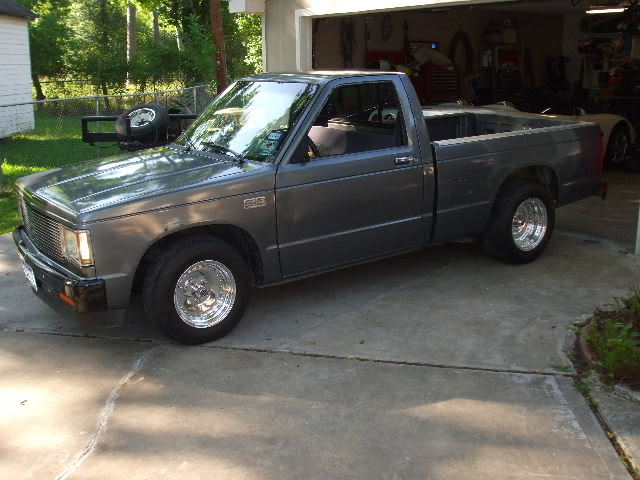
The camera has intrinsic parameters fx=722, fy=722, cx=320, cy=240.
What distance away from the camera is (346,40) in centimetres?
1509

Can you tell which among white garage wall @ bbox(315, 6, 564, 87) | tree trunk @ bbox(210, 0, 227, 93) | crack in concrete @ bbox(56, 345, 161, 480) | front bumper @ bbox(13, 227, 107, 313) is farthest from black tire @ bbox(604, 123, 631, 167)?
front bumper @ bbox(13, 227, 107, 313)

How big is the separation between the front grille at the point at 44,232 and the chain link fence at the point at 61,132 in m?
5.89

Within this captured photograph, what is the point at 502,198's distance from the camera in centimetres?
691

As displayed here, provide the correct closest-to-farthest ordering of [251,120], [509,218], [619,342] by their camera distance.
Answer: [619,342], [251,120], [509,218]

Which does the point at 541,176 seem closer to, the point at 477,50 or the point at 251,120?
the point at 251,120

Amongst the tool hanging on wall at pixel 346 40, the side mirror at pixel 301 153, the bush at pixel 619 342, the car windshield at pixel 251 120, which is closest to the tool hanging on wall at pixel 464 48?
the tool hanging on wall at pixel 346 40

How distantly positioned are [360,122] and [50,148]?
8.31 meters

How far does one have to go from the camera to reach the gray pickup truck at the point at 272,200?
4.93 metres

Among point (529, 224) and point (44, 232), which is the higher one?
point (44, 232)

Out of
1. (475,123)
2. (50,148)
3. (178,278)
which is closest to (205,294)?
(178,278)

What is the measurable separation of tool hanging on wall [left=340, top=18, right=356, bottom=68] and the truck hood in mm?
9754

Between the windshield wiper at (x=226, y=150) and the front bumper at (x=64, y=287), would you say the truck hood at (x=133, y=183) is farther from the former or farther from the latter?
the front bumper at (x=64, y=287)

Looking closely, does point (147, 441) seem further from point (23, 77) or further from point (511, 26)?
point (23, 77)

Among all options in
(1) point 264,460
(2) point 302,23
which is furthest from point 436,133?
(2) point 302,23
